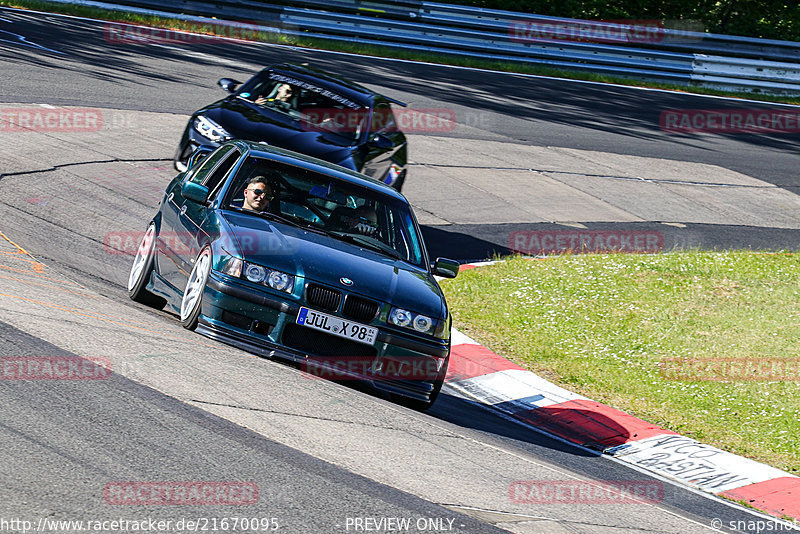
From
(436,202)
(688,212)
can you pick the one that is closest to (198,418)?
(436,202)

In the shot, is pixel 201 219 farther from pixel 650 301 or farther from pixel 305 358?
pixel 650 301

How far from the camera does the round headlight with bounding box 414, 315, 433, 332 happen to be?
689cm

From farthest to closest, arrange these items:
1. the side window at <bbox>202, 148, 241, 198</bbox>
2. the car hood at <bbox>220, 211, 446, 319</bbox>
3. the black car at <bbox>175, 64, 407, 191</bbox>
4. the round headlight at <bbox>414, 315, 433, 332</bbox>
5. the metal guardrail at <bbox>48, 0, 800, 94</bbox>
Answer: the metal guardrail at <bbox>48, 0, 800, 94</bbox> < the black car at <bbox>175, 64, 407, 191</bbox> < the side window at <bbox>202, 148, 241, 198</bbox> < the round headlight at <bbox>414, 315, 433, 332</bbox> < the car hood at <bbox>220, 211, 446, 319</bbox>

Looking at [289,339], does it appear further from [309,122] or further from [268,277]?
[309,122]

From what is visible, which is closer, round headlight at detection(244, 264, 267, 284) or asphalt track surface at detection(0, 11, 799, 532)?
asphalt track surface at detection(0, 11, 799, 532)

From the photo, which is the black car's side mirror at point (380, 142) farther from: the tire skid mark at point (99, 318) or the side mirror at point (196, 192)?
the tire skid mark at point (99, 318)

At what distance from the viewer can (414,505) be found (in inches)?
186

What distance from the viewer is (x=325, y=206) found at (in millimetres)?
7859

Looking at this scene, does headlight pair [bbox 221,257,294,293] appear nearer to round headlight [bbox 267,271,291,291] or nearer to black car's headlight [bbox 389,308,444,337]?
round headlight [bbox 267,271,291,291]

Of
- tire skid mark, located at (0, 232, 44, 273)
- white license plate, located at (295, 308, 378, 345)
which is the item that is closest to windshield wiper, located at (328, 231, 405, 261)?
white license plate, located at (295, 308, 378, 345)

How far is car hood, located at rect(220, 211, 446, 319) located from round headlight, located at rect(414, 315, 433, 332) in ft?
0.17

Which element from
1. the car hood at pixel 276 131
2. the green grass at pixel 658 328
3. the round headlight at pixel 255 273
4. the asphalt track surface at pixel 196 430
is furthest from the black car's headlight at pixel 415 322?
the car hood at pixel 276 131

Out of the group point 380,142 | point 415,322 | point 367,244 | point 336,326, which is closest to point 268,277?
point 336,326

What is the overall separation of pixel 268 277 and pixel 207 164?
226 centimetres
